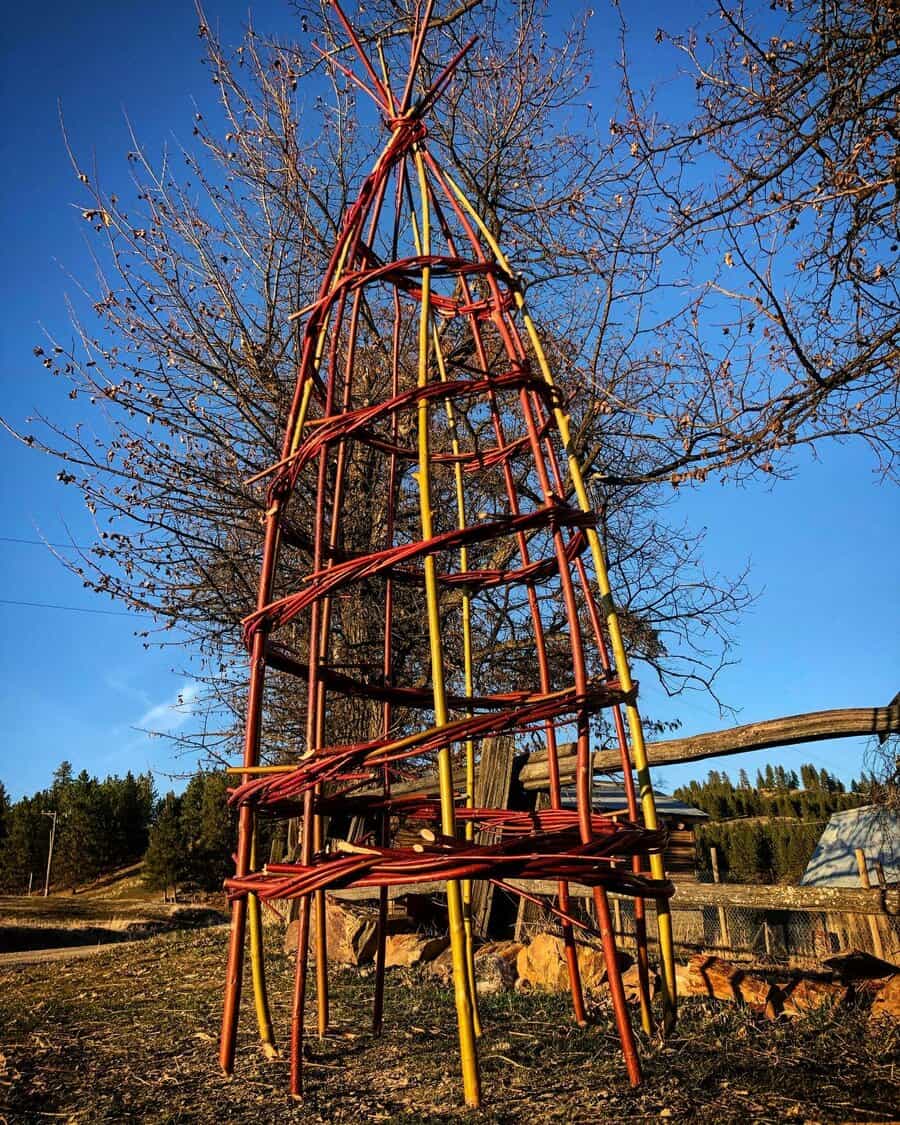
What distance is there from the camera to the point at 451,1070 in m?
1.99

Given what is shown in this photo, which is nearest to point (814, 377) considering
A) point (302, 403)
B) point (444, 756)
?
point (302, 403)

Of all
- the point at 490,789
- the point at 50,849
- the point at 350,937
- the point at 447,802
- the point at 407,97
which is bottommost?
the point at 350,937

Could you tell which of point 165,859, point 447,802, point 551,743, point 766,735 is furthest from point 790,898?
point 165,859

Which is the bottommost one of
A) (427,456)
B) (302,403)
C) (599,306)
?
(427,456)

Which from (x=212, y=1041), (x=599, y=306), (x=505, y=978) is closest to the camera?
(x=212, y=1041)

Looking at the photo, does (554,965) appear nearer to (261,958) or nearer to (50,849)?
(261,958)

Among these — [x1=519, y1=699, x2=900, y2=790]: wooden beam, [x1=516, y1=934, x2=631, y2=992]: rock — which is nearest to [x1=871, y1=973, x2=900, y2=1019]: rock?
[x1=516, y1=934, x2=631, y2=992]: rock

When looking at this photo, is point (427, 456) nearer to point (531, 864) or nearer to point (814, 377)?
point (531, 864)

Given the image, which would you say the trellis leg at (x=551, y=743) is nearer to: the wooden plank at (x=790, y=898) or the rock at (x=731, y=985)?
the rock at (x=731, y=985)

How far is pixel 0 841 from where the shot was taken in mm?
28094

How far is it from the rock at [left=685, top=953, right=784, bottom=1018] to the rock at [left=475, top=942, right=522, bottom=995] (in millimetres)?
887

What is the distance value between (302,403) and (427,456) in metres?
A: 0.57

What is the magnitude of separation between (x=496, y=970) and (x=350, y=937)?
4.05ft

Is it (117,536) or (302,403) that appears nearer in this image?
(302,403)
